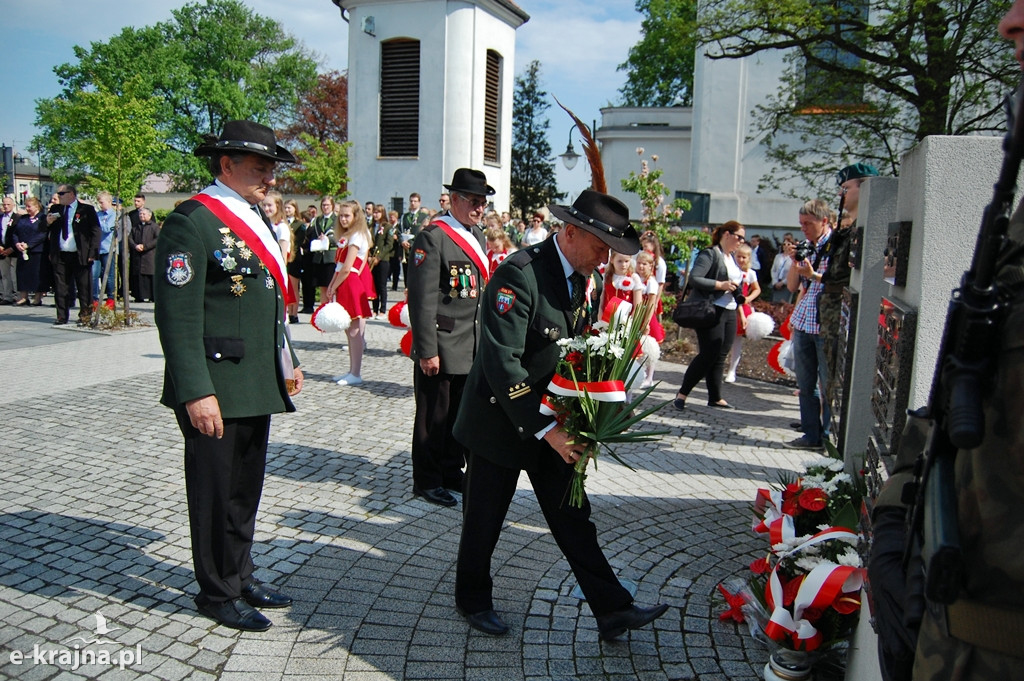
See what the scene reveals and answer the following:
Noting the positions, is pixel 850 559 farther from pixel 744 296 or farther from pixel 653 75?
pixel 653 75

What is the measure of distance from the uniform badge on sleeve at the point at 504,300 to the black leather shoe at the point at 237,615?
1.79m

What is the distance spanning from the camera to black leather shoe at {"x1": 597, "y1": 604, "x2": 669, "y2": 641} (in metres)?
3.62

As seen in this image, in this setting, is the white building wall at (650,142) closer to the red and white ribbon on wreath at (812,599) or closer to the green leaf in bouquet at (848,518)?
the green leaf in bouquet at (848,518)

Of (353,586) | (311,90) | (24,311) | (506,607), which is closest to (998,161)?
(506,607)

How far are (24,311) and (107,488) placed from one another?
38.9 ft

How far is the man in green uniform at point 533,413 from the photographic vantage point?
11.4 feet

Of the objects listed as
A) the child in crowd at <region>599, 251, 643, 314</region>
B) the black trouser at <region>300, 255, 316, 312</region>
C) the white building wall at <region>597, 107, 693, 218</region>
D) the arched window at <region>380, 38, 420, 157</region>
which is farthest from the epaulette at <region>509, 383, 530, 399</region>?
the arched window at <region>380, 38, 420, 157</region>

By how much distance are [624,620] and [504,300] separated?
151 cm

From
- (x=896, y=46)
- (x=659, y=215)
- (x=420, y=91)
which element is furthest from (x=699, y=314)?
(x=420, y=91)

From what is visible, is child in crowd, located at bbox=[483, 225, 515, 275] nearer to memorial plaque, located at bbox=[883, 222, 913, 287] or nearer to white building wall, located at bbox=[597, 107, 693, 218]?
memorial plaque, located at bbox=[883, 222, 913, 287]

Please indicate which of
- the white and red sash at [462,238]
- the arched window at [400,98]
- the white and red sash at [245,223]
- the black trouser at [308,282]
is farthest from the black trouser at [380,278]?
the arched window at [400,98]

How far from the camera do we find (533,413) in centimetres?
345

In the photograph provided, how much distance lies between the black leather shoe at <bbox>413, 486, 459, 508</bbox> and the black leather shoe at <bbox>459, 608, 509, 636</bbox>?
5.55ft

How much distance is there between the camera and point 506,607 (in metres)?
4.05
